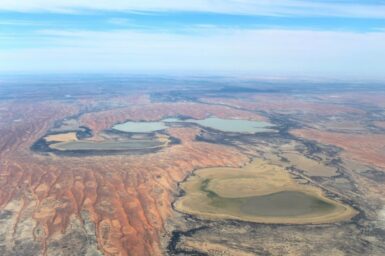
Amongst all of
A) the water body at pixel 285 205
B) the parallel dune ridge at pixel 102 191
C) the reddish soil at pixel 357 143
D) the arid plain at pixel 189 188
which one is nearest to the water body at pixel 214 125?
the arid plain at pixel 189 188

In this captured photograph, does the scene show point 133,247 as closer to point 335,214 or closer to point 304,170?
point 335,214

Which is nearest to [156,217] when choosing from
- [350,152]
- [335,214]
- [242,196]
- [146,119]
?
[242,196]

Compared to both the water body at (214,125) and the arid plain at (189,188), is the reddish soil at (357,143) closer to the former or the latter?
the arid plain at (189,188)

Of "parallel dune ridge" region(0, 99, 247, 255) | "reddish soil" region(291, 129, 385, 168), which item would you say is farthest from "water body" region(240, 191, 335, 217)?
"reddish soil" region(291, 129, 385, 168)

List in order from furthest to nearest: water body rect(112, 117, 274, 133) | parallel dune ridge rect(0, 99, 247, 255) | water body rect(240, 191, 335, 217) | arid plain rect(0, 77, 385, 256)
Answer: water body rect(112, 117, 274, 133), water body rect(240, 191, 335, 217), parallel dune ridge rect(0, 99, 247, 255), arid plain rect(0, 77, 385, 256)

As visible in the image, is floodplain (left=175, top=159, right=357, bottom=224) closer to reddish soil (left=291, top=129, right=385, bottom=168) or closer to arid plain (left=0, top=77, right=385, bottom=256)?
arid plain (left=0, top=77, right=385, bottom=256)

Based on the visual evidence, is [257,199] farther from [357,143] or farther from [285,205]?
[357,143]

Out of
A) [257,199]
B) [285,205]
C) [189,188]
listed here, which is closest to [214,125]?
[189,188]
